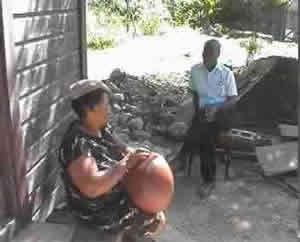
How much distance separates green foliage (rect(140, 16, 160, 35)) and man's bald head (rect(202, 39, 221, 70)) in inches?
441

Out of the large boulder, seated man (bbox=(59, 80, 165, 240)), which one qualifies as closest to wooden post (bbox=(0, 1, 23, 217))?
seated man (bbox=(59, 80, 165, 240))

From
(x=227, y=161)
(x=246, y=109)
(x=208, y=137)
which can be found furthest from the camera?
(x=246, y=109)

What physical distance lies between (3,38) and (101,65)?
27.3 feet

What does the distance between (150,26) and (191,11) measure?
2.75 m

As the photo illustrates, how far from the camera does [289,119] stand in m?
6.96

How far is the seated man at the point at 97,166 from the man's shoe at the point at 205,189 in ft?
7.12


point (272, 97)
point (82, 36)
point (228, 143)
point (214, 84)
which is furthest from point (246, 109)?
point (82, 36)

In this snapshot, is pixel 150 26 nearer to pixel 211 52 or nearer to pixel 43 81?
pixel 211 52

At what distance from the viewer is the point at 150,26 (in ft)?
53.5

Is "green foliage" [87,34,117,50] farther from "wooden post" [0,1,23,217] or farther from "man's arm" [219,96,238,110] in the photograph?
"wooden post" [0,1,23,217]

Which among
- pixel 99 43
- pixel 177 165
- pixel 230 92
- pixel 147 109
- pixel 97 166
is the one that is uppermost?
pixel 97 166

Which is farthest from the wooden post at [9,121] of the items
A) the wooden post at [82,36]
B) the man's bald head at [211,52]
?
the man's bald head at [211,52]

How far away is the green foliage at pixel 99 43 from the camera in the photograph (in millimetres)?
13703

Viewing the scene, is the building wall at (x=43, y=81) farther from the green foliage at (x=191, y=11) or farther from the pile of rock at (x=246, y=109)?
the green foliage at (x=191, y=11)
